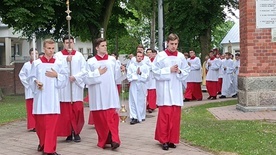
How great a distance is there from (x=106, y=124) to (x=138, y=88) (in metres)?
4.00

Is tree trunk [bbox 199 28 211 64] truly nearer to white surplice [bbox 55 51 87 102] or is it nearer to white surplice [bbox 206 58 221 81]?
white surplice [bbox 206 58 221 81]

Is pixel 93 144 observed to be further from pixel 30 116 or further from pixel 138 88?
pixel 138 88

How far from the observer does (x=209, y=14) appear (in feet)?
90.6

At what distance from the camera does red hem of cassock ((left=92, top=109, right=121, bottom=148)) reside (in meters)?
8.34

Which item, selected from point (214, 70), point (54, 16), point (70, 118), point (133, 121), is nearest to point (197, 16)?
point (54, 16)

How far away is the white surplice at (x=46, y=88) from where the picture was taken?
7875 mm

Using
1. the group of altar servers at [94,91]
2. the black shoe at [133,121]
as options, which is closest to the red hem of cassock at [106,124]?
the group of altar servers at [94,91]

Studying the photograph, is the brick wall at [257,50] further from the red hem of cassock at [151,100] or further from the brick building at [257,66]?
the red hem of cassock at [151,100]

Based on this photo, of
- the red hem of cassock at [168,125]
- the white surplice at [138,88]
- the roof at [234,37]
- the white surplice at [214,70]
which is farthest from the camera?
the roof at [234,37]

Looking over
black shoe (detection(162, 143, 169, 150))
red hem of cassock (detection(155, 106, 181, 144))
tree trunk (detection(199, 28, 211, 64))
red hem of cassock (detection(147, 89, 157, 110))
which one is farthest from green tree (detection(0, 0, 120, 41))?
black shoe (detection(162, 143, 169, 150))

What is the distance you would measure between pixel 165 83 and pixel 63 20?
18839mm

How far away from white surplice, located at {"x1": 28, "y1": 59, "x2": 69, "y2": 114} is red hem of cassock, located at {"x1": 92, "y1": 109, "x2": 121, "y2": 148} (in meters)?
0.90

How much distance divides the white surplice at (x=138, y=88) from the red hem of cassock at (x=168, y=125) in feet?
11.9

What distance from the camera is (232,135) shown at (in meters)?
8.92
